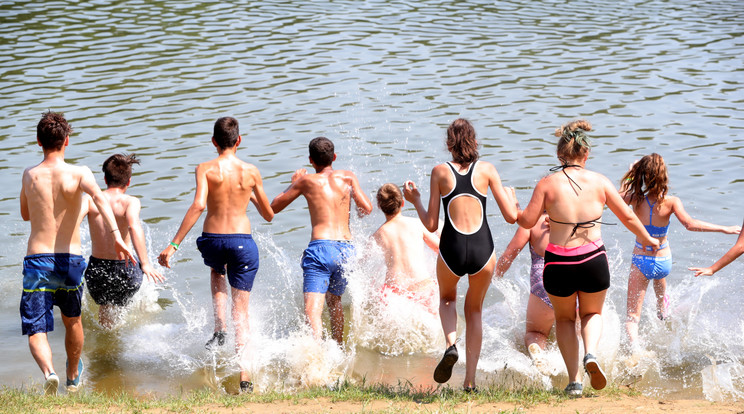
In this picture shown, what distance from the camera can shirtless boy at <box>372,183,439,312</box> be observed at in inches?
335

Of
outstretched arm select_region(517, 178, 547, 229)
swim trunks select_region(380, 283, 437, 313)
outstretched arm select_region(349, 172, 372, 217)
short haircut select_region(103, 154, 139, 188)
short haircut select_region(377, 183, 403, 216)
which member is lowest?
swim trunks select_region(380, 283, 437, 313)

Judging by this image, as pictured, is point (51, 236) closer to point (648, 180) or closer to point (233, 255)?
point (233, 255)

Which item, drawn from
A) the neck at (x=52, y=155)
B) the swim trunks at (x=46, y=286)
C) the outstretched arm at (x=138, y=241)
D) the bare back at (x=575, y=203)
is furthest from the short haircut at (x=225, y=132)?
the bare back at (x=575, y=203)

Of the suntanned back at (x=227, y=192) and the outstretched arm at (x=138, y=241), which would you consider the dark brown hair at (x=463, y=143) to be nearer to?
the suntanned back at (x=227, y=192)

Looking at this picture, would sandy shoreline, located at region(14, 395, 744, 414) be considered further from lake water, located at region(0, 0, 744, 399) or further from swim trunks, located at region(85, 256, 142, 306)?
swim trunks, located at region(85, 256, 142, 306)

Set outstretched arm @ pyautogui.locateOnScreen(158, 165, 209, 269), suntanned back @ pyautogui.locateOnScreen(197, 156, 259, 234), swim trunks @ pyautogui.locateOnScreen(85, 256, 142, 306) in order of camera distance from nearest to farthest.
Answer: outstretched arm @ pyautogui.locateOnScreen(158, 165, 209, 269), suntanned back @ pyautogui.locateOnScreen(197, 156, 259, 234), swim trunks @ pyautogui.locateOnScreen(85, 256, 142, 306)

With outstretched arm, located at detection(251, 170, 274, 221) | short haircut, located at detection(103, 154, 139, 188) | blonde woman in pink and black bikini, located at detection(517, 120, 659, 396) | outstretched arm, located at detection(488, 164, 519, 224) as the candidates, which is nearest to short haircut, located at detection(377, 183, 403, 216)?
outstretched arm, located at detection(251, 170, 274, 221)

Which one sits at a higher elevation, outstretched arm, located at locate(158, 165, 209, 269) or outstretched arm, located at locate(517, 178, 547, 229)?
outstretched arm, located at locate(517, 178, 547, 229)

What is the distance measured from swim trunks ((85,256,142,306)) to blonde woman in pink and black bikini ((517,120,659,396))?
4298 millimetres

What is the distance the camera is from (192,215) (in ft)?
23.9

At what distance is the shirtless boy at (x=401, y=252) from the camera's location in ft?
27.9

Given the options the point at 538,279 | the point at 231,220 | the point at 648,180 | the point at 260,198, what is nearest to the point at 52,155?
the point at 231,220

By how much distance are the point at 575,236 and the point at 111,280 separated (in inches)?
189

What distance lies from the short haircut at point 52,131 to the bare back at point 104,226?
106 centimetres
